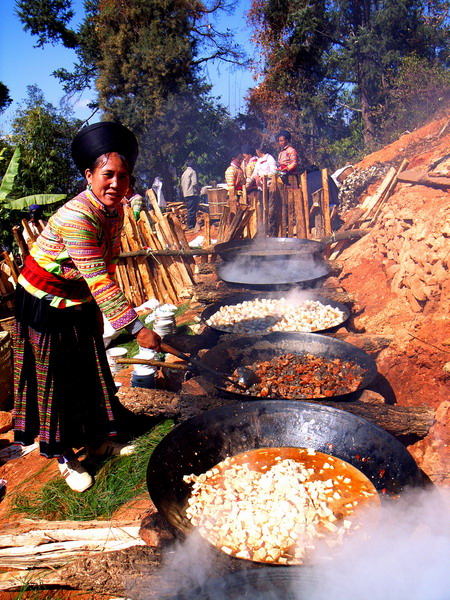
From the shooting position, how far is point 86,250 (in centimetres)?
247

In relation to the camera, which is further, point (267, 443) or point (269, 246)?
point (269, 246)

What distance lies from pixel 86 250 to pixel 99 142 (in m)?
0.64

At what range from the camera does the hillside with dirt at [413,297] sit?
129 inches

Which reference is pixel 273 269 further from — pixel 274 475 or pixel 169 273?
pixel 274 475

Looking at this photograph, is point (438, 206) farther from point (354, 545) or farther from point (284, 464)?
point (354, 545)

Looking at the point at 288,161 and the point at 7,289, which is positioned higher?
the point at 288,161

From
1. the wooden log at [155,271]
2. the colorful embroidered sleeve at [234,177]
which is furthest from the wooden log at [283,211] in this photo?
the colorful embroidered sleeve at [234,177]

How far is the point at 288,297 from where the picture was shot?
Result: 5441mm

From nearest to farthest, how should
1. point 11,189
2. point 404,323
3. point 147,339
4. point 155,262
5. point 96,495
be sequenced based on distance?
point 147,339 < point 96,495 < point 404,323 < point 155,262 < point 11,189

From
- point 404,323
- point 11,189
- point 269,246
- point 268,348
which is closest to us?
point 268,348

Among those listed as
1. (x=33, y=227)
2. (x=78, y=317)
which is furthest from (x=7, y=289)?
(x=78, y=317)

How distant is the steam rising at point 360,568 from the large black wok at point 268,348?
169cm

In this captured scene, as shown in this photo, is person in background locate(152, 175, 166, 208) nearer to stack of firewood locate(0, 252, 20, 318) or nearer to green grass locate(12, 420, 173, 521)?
stack of firewood locate(0, 252, 20, 318)

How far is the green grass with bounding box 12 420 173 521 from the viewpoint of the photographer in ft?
9.62
